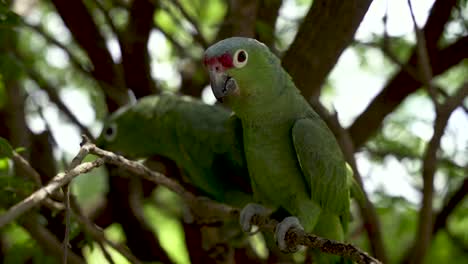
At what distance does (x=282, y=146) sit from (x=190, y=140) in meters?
0.59

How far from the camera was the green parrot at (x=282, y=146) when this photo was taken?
192cm

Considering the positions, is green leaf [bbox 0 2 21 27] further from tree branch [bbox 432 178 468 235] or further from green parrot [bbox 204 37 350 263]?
tree branch [bbox 432 178 468 235]

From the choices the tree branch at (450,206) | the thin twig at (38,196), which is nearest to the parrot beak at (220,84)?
the thin twig at (38,196)

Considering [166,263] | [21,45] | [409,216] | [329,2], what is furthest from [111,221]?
[329,2]

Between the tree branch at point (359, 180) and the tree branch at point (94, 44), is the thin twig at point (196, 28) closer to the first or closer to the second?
the tree branch at point (94, 44)

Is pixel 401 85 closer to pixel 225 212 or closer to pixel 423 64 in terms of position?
pixel 423 64

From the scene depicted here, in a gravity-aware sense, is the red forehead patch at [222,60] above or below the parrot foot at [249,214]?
above

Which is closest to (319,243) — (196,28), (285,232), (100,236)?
(285,232)

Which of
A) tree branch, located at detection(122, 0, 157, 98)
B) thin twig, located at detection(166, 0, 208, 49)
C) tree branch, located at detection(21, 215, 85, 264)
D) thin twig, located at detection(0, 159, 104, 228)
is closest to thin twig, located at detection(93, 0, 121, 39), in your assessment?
tree branch, located at detection(122, 0, 157, 98)

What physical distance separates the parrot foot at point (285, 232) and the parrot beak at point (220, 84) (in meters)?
0.36

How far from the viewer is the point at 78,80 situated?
10.9 ft

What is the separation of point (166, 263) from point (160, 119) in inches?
20.8

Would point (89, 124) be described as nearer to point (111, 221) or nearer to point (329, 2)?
point (111, 221)

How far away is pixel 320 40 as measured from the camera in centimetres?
213
